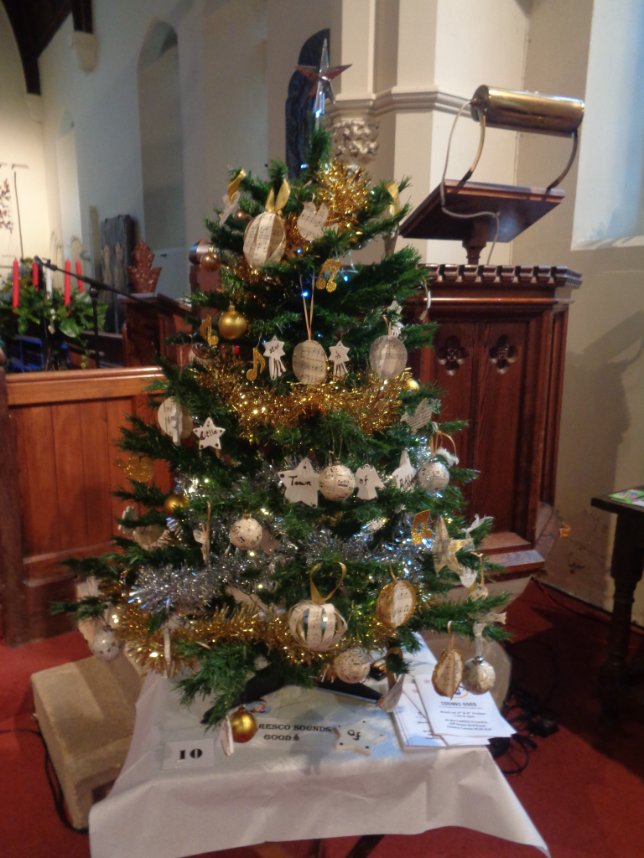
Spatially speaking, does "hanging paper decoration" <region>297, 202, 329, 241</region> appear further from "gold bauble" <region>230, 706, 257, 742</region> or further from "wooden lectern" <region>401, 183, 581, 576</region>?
"gold bauble" <region>230, 706, 257, 742</region>

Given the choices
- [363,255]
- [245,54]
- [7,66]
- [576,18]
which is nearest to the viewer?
Answer: [576,18]

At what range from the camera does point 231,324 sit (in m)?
0.84

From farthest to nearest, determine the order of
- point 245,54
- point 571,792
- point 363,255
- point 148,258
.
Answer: point 245,54, point 148,258, point 363,255, point 571,792

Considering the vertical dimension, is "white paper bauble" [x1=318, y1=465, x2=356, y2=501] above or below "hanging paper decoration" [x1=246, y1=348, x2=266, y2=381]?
below

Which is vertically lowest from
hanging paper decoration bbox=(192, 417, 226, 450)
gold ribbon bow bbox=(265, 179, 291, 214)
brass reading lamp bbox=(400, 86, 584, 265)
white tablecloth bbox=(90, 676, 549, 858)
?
white tablecloth bbox=(90, 676, 549, 858)

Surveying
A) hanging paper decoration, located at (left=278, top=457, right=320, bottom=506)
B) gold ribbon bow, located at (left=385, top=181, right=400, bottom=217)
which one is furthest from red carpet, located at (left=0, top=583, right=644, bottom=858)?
gold ribbon bow, located at (left=385, top=181, right=400, bottom=217)

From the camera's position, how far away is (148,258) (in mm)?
2500

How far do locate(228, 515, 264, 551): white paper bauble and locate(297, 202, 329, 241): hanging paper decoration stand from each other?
411 mm

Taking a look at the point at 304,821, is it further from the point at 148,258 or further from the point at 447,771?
the point at 148,258

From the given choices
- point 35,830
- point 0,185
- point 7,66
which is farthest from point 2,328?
point 7,66

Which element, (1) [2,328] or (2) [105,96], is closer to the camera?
(1) [2,328]

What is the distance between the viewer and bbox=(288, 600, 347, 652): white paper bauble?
0.75 m

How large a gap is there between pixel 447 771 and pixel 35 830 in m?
0.96

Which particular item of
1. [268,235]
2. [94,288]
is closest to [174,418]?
[268,235]
